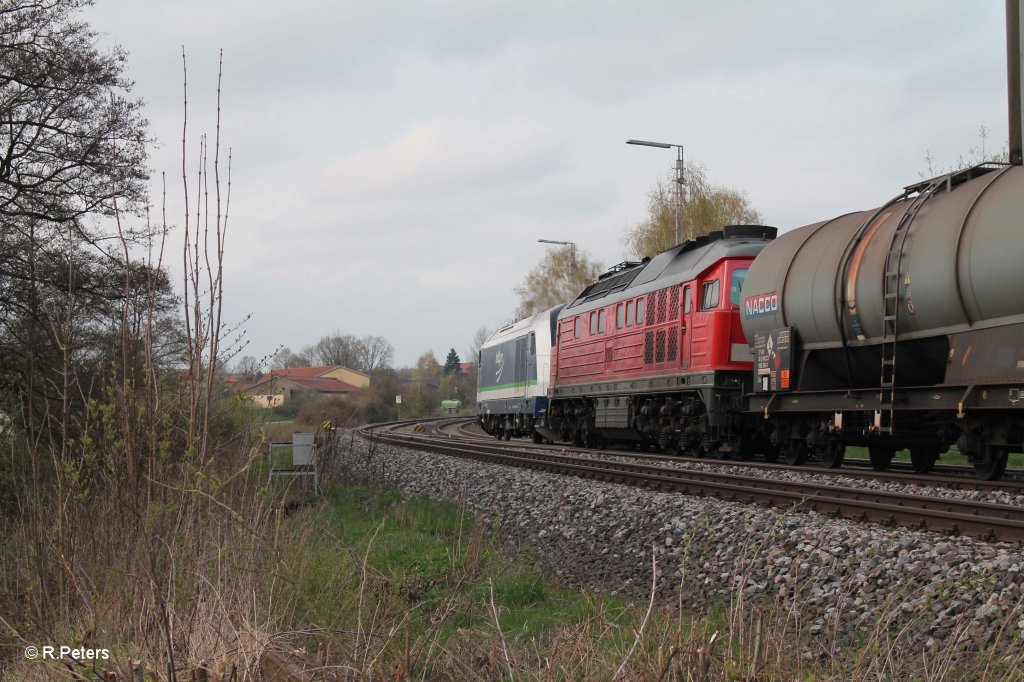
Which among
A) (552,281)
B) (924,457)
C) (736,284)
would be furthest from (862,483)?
(552,281)

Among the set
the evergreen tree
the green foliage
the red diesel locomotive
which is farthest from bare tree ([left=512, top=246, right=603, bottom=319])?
the evergreen tree

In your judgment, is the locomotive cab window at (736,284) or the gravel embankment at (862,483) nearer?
the gravel embankment at (862,483)

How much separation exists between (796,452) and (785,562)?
28.3 ft

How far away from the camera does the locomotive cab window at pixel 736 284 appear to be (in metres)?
15.6

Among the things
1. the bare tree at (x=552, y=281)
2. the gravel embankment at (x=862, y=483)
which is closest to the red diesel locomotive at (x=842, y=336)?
the gravel embankment at (x=862, y=483)

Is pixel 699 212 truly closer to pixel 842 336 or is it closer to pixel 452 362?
pixel 842 336

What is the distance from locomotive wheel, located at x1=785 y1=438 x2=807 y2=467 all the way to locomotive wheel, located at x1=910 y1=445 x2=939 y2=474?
5.69 feet

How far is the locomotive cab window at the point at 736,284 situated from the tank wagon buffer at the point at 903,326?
0.88m

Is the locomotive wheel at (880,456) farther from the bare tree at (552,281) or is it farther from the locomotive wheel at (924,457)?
the bare tree at (552,281)

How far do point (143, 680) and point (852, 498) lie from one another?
26.8 ft

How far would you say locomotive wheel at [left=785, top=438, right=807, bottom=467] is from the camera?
588 inches

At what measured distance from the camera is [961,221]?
10.2 m

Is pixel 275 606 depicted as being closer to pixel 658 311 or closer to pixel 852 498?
pixel 852 498

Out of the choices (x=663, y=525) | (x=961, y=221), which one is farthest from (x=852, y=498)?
(x=961, y=221)
